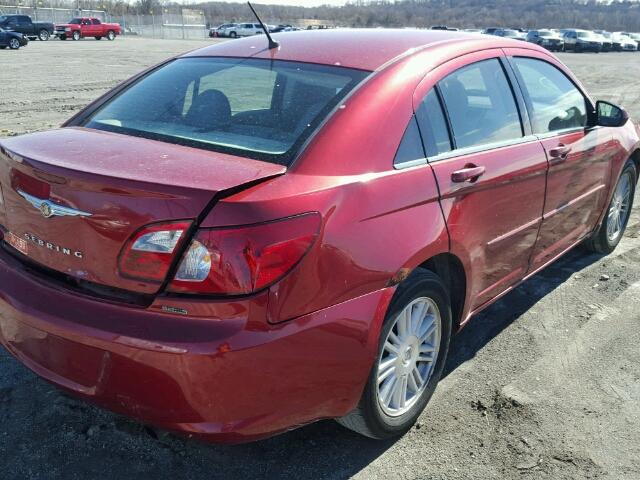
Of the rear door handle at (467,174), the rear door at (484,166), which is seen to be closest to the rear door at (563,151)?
the rear door at (484,166)

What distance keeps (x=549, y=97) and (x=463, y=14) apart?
146001mm

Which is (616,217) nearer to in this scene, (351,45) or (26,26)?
(351,45)

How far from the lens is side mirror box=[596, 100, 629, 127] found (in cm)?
438

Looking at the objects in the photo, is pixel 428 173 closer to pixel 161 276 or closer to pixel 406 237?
pixel 406 237

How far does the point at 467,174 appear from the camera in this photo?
2910 millimetres

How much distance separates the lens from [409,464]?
2691mm

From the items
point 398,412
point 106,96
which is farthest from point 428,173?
point 106,96

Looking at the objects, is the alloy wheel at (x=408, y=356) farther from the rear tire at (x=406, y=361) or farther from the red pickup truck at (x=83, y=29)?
the red pickup truck at (x=83, y=29)

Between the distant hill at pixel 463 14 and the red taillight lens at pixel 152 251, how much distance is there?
94.8m

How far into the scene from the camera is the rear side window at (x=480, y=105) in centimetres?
306

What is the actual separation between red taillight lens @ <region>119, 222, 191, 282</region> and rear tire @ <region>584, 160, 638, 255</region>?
3866 millimetres

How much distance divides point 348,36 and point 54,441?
246 centimetres

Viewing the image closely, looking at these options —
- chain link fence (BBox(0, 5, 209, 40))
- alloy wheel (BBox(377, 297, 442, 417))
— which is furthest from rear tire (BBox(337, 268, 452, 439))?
chain link fence (BBox(0, 5, 209, 40))

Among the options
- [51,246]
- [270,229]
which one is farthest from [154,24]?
[270,229]
